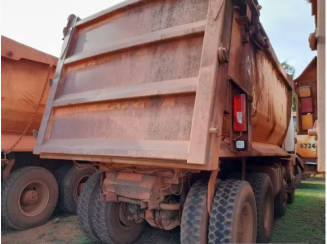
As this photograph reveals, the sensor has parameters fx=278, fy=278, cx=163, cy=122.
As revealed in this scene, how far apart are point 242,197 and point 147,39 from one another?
1.75 m

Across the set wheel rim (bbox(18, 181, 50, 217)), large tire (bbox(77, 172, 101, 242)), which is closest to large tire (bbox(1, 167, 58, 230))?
wheel rim (bbox(18, 181, 50, 217))

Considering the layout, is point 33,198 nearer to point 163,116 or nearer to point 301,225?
point 163,116

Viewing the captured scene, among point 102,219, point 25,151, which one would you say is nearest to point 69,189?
point 25,151

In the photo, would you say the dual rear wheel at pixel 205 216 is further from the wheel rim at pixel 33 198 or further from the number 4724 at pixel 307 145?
the number 4724 at pixel 307 145

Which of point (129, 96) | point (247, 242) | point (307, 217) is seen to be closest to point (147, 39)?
point (129, 96)

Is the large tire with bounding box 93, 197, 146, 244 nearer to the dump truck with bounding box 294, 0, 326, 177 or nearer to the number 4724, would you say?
the dump truck with bounding box 294, 0, 326, 177

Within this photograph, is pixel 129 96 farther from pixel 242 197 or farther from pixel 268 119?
pixel 268 119

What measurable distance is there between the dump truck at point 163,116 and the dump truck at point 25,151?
46.2 inches

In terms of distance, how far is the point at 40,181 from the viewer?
431cm

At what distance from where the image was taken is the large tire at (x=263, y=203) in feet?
10.7

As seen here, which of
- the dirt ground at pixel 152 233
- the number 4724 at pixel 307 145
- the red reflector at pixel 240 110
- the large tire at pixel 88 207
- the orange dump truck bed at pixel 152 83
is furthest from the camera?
the number 4724 at pixel 307 145

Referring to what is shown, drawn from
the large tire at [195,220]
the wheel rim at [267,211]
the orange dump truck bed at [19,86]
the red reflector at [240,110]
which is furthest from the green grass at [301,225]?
the orange dump truck bed at [19,86]

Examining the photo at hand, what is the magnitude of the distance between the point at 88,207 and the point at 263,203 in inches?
83.3

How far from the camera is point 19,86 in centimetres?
427
